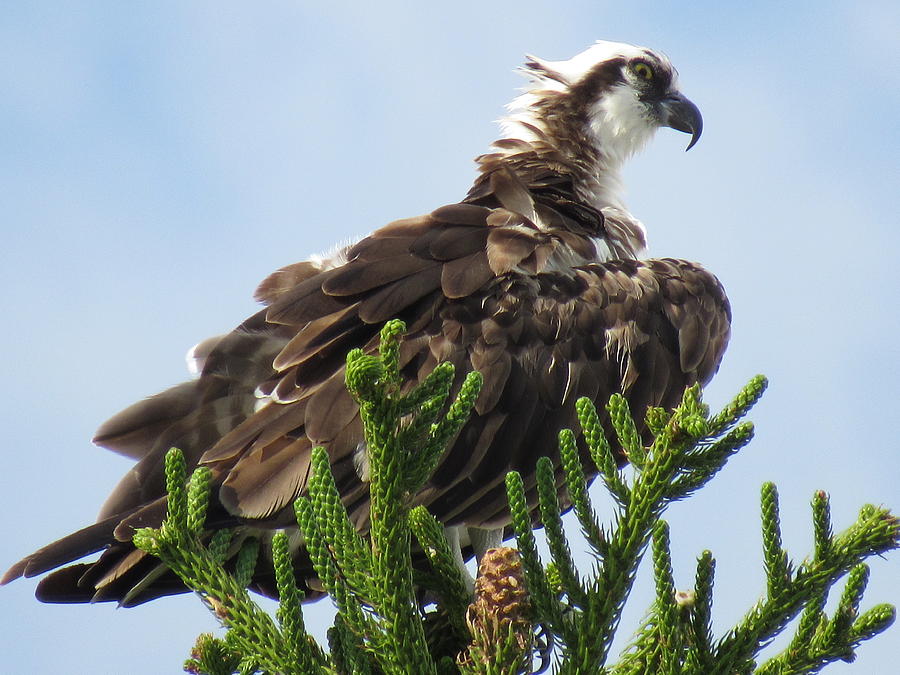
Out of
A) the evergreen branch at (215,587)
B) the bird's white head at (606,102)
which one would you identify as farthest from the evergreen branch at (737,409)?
the bird's white head at (606,102)

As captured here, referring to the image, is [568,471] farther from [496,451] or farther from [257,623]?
[496,451]

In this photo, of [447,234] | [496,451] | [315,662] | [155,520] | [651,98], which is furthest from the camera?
[651,98]

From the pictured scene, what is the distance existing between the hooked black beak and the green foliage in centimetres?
422

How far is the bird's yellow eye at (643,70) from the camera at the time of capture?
644 cm

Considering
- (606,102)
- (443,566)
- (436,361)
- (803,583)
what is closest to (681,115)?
(606,102)

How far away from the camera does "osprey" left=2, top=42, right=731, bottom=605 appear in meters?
4.15

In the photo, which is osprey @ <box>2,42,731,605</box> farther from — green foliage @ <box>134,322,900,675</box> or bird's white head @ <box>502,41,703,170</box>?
green foliage @ <box>134,322,900,675</box>

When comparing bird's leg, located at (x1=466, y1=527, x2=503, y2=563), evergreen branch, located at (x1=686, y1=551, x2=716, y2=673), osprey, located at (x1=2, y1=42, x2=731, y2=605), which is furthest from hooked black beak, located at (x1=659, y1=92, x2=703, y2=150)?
evergreen branch, located at (x1=686, y1=551, x2=716, y2=673)

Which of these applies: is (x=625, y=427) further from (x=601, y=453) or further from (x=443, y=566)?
(x=443, y=566)

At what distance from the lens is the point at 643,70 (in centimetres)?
646

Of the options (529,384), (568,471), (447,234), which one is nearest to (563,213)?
(447,234)

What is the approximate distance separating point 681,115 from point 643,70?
349 mm

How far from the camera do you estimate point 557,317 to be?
4641 millimetres

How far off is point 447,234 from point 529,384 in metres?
0.77
